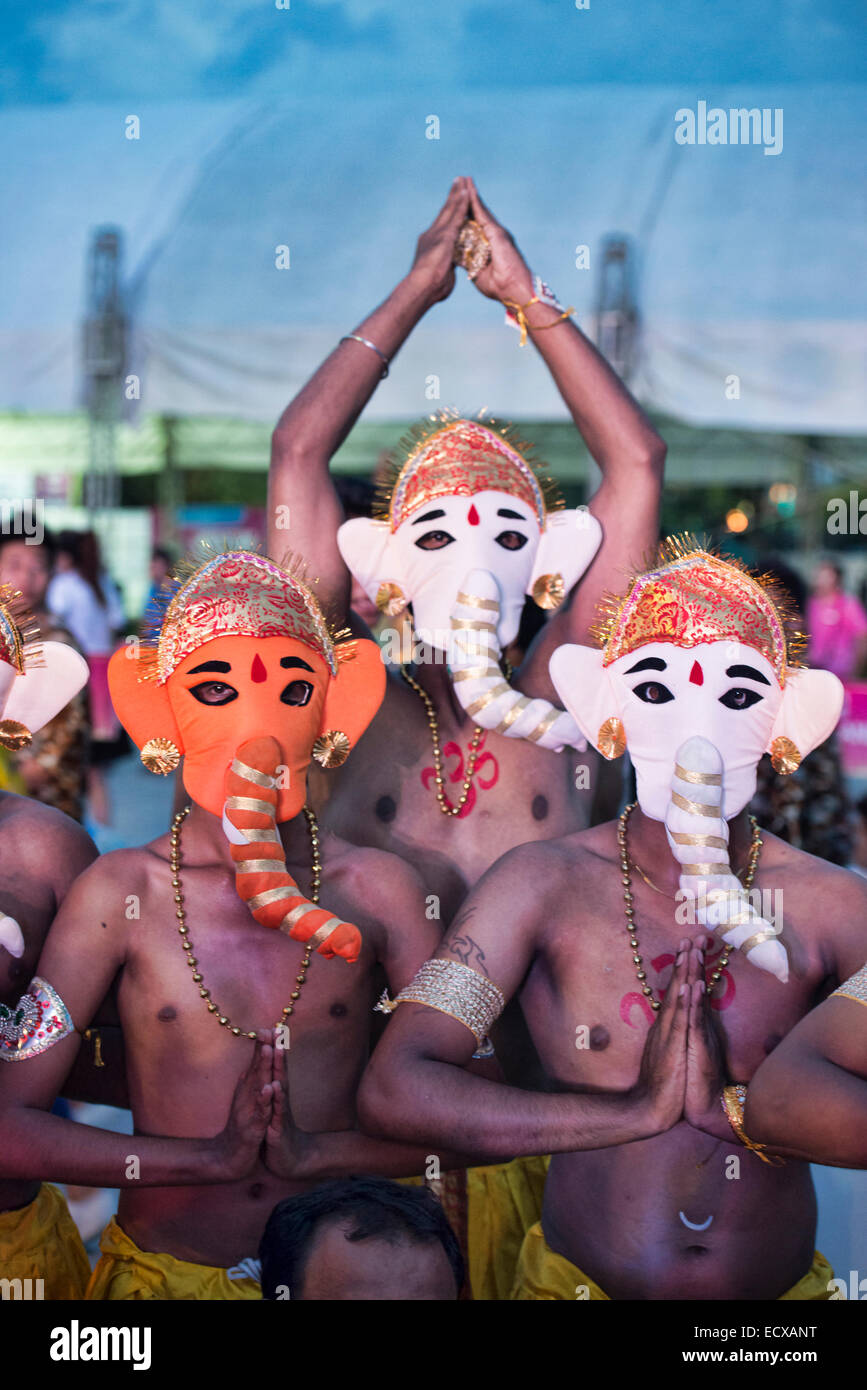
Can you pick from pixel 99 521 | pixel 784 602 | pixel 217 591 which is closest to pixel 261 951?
pixel 217 591

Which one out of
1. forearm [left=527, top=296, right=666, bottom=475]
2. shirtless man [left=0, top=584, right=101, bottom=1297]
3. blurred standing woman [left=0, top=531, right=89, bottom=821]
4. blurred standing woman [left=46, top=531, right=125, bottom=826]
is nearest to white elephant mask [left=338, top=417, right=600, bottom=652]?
forearm [left=527, top=296, right=666, bottom=475]

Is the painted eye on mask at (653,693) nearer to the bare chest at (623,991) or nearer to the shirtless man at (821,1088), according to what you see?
the bare chest at (623,991)

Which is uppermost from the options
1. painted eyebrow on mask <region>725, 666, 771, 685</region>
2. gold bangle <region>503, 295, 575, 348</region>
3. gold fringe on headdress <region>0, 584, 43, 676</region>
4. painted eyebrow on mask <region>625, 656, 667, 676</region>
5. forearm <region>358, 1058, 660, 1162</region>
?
gold bangle <region>503, 295, 575, 348</region>

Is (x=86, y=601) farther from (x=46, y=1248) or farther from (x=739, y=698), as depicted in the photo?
(x=739, y=698)

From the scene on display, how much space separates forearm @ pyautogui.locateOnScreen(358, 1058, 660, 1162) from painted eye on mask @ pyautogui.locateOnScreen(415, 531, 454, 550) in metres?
1.09

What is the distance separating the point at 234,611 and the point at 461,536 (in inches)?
23.4

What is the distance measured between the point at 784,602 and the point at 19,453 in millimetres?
7639

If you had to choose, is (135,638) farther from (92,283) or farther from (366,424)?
(366,424)

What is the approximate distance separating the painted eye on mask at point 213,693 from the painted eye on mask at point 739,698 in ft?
2.76

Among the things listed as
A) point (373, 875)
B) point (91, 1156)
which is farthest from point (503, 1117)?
point (91, 1156)

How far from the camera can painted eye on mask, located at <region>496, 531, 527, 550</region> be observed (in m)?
2.70

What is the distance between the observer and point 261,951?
7.55 feet

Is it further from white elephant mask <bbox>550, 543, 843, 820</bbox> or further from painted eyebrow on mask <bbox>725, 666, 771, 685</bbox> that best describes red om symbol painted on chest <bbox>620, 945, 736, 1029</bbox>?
painted eyebrow on mask <bbox>725, 666, 771, 685</bbox>

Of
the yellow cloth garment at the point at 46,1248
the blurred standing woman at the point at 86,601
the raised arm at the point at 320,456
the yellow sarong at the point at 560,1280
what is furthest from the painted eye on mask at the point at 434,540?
the blurred standing woman at the point at 86,601
